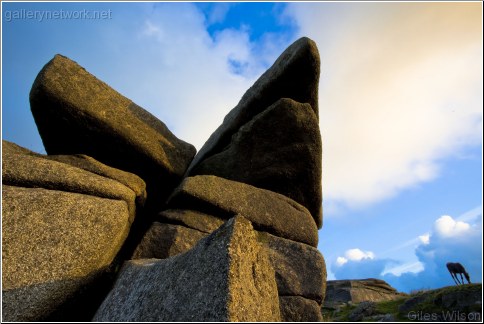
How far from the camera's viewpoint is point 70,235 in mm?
8852

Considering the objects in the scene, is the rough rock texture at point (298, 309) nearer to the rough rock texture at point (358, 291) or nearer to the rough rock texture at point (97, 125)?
the rough rock texture at point (97, 125)

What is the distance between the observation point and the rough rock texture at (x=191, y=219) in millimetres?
11086

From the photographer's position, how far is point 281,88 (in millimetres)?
14203

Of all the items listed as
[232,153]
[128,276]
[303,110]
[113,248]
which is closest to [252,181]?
[232,153]

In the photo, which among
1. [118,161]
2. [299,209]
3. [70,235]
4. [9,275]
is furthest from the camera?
[299,209]

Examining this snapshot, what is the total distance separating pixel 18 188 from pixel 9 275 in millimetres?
2242

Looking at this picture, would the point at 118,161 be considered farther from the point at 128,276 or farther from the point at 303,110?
the point at 303,110

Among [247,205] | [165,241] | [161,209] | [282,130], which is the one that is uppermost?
[282,130]

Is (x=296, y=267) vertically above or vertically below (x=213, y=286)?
above

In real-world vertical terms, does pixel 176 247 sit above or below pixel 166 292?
above

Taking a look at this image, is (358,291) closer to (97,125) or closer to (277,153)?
(277,153)

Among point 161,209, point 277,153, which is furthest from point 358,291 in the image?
point 161,209

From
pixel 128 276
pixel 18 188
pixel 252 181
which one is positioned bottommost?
pixel 128 276

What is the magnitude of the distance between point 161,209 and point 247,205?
2.98 meters
